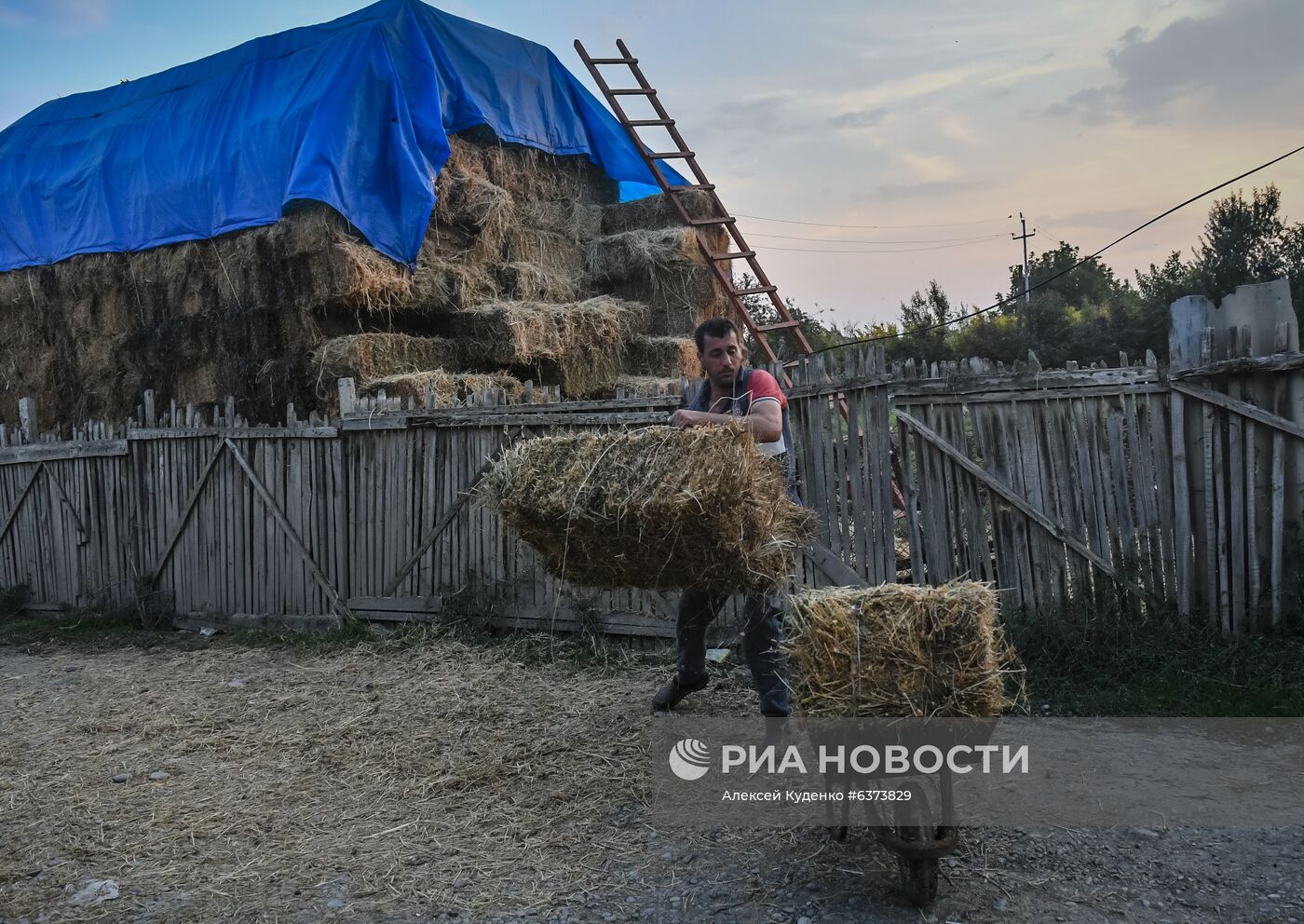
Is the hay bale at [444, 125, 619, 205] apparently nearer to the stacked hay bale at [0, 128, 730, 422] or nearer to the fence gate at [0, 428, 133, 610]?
the stacked hay bale at [0, 128, 730, 422]

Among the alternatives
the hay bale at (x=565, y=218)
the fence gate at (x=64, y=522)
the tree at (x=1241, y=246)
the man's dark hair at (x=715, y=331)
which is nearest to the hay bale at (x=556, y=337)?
the hay bale at (x=565, y=218)

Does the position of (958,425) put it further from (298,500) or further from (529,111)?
(529,111)

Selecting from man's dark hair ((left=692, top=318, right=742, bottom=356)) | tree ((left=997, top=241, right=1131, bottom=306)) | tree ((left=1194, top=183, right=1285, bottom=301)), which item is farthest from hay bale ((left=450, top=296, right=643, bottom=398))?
tree ((left=997, top=241, right=1131, bottom=306))

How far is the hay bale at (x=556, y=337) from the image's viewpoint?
9977 mm

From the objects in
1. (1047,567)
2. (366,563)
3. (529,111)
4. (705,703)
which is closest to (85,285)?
(529,111)

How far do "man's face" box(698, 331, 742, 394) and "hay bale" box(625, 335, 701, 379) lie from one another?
21.1 feet

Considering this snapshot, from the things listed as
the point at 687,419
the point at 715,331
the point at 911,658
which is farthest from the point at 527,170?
the point at 911,658

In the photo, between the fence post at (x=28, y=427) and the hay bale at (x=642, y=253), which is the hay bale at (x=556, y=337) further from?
the fence post at (x=28, y=427)

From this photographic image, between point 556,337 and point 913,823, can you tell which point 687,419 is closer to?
point 913,823

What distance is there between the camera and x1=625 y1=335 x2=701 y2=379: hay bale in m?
10.9

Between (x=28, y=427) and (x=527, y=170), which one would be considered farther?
(x=527, y=170)

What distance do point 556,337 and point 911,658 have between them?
7676 millimetres

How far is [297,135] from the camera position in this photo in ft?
32.8

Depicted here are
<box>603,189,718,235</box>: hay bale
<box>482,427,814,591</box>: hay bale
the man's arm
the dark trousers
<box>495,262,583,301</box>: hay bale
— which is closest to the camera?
<box>482,427,814,591</box>: hay bale
